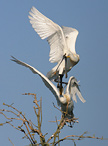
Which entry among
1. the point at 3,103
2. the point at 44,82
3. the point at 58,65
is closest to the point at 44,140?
the point at 3,103

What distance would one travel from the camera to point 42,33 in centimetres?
1661

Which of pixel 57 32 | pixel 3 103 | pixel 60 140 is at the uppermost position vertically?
pixel 57 32

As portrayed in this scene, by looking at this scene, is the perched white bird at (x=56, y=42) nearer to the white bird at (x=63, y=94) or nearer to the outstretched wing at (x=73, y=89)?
the outstretched wing at (x=73, y=89)

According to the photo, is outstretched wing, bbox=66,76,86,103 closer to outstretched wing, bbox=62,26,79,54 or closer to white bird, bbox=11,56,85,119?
white bird, bbox=11,56,85,119

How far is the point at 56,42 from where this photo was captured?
639 inches

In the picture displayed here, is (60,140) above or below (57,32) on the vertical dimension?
below

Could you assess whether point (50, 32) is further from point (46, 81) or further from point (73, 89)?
point (46, 81)

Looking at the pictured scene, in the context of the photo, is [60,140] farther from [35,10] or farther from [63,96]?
[35,10]

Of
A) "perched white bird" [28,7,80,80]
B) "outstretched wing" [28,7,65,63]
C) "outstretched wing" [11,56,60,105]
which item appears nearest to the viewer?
"outstretched wing" [11,56,60,105]

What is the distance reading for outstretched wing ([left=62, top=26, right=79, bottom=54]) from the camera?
1623 centimetres

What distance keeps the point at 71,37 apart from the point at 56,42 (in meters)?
0.99

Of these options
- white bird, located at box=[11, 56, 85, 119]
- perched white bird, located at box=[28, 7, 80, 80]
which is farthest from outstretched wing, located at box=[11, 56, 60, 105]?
perched white bird, located at box=[28, 7, 80, 80]

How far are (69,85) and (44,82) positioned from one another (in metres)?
0.98

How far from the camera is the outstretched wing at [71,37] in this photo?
16.2 metres
